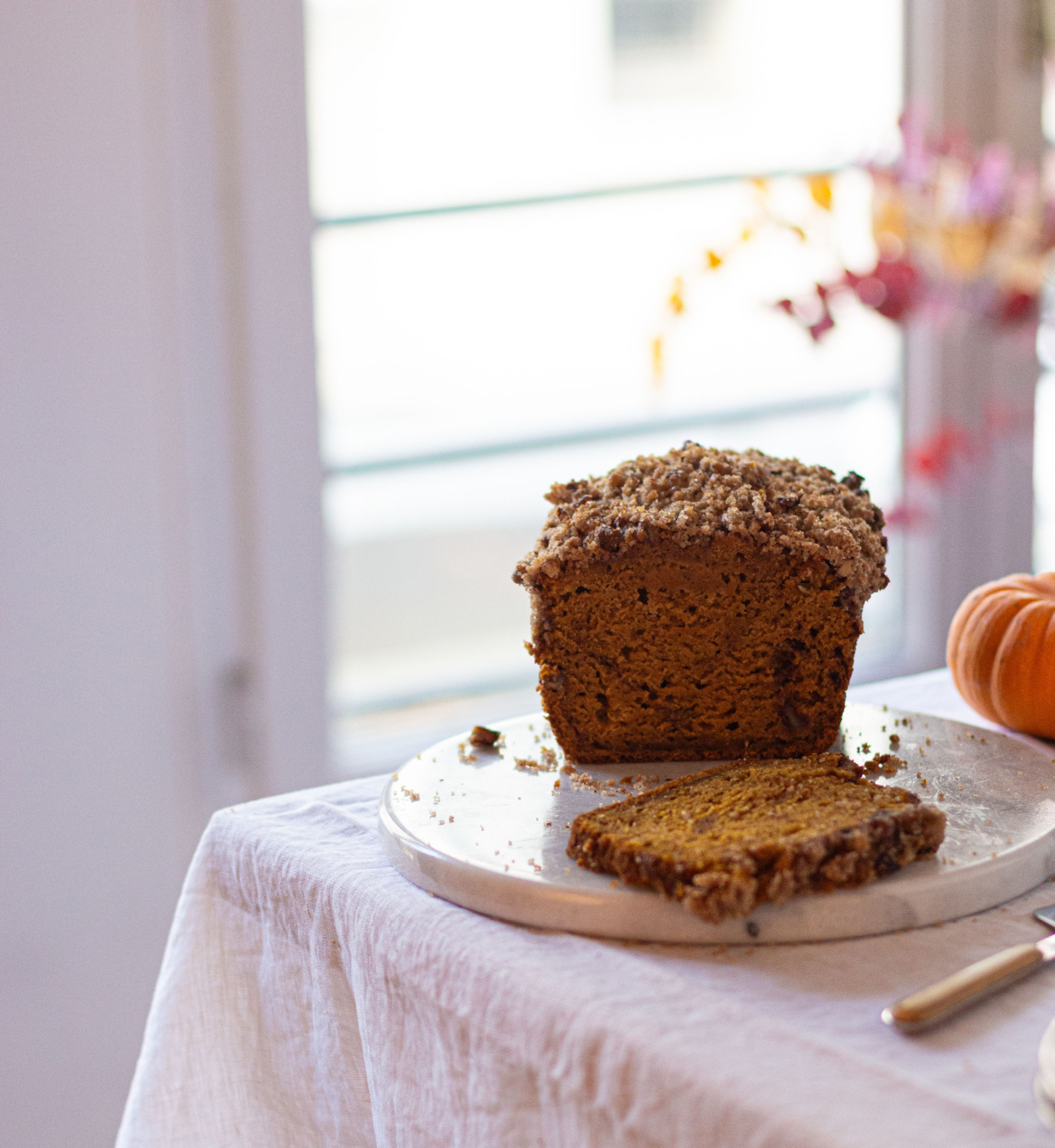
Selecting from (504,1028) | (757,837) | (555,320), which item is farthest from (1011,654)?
(555,320)

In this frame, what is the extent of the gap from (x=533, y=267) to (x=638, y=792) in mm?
1482

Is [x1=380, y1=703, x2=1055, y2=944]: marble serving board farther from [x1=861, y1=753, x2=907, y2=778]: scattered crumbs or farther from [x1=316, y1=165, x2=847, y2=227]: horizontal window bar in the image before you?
[x1=316, y1=165, x2=847, y2=227]: horizontal window bar

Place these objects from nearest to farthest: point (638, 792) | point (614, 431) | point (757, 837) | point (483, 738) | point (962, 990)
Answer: point (962, 990) → point (757, 837) → point (638, 792) → point (483, 738) → point (614, 431)

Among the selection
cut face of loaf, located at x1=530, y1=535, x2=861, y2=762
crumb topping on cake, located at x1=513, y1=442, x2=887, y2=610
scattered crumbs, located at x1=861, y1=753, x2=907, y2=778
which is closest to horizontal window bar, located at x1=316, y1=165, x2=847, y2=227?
crumb topping on cake, located at x1=513, y1=442, x2=887, y2=610

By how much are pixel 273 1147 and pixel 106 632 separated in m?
1.04

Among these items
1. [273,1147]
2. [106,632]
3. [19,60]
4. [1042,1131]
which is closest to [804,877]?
[1042,1131]

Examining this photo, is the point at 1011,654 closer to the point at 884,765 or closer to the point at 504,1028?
the point at 884,765

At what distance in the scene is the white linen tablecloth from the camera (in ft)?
2.37

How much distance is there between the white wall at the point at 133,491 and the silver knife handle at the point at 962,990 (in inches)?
56.9

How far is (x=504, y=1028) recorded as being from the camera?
0.85m

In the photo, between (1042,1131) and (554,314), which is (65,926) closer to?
Result: (554,314)

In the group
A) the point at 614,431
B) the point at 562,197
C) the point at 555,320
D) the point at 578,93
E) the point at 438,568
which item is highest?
the point at 578,93

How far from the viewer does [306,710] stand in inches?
86.4

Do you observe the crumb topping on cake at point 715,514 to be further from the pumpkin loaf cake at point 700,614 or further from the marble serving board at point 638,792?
the marble serving board at point 638,792
